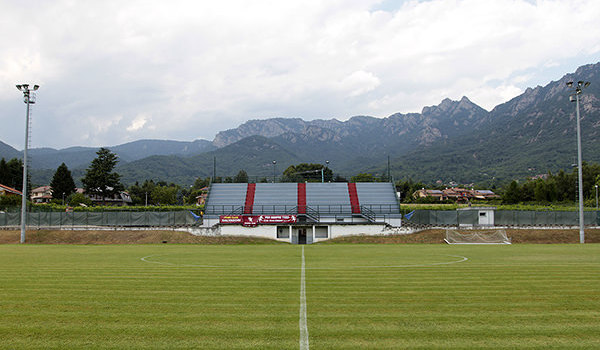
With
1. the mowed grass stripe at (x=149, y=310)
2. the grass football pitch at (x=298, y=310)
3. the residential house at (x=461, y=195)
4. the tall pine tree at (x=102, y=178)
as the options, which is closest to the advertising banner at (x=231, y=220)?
the grass football pitch at (x=298, y=310)

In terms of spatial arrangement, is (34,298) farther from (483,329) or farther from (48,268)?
(483,329)

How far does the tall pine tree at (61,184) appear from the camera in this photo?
110m

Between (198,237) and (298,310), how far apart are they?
35.8 metres

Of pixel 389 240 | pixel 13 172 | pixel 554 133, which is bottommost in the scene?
pixel 389 240

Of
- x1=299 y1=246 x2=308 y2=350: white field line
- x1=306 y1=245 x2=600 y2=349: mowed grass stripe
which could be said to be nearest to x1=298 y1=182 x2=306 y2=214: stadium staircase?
x1=306 y1=245 x2=600 y2=349: mowed grass stripe

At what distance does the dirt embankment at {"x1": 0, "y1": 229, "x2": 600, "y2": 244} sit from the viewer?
4150cm

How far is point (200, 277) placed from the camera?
14336 millimetres

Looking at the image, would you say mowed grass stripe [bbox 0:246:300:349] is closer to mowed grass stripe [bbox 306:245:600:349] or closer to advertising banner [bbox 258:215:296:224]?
mowed grass stripe [bbox 306:245:600:349]

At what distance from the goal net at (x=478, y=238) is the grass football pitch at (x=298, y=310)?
2477 centimetres

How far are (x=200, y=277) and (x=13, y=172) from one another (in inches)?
4576

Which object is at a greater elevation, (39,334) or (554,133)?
(554,133)

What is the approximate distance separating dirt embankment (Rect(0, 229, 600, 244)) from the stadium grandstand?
4.96 ft

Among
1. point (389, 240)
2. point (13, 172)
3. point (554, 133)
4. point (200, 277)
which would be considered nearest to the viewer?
point (200, 277)

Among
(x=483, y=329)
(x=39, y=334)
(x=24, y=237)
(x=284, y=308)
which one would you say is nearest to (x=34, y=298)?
(x=39, y=334)
